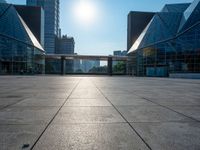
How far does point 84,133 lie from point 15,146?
127cm

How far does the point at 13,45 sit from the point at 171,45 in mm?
36464

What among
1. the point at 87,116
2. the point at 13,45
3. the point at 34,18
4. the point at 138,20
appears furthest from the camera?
the point at 138,20

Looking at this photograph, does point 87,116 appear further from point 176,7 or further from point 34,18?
point 34,18

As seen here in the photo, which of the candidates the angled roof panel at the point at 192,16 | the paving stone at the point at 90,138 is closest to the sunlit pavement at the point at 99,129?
the paving stone at the point at 90,138

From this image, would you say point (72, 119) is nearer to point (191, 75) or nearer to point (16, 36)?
point (191, 75)

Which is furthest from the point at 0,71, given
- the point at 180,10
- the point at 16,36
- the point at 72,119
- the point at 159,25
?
the point at 72,119

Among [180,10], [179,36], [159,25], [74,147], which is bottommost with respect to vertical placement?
[74,147]

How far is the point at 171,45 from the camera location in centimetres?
5175

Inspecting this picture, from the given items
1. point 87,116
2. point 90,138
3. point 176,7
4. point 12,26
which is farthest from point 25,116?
point 176,7

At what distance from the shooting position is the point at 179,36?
163ft

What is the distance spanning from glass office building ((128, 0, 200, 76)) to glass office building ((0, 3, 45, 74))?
94.4ft

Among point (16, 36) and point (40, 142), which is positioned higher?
point (16, 36)

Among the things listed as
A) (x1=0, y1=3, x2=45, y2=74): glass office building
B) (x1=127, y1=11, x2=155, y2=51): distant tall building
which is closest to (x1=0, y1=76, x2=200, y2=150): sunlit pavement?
(x1=0, y1=3, x2=45, y2=74): glass office building

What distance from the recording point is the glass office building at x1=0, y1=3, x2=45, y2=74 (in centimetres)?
5591
